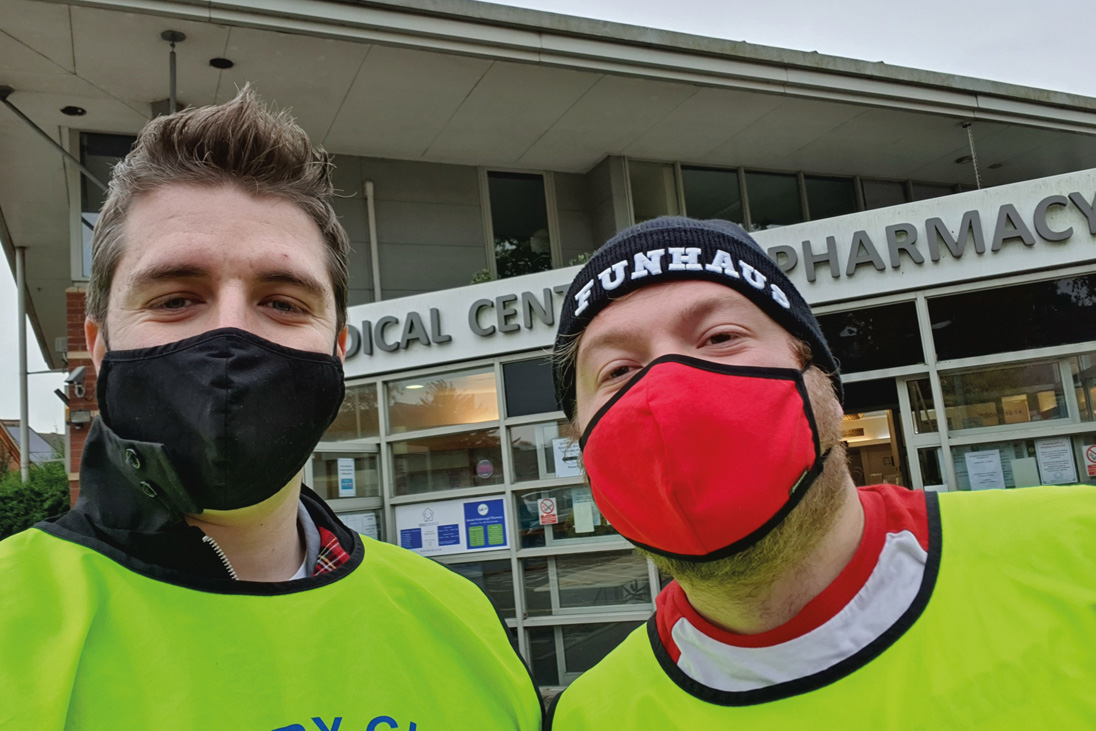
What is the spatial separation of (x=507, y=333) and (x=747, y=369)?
5627 mm

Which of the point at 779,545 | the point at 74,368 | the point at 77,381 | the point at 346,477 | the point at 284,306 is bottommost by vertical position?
the point at 779,545

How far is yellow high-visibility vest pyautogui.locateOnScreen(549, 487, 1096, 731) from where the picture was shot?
1.30 metres

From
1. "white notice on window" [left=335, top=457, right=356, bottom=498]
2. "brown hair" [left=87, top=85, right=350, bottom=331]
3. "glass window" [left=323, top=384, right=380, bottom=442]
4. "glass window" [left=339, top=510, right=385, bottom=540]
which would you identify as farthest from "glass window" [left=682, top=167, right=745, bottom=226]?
"brown hair" [left=87, top=85, right=350, bottom=331]

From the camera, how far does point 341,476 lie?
735 cm

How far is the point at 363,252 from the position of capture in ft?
32.2

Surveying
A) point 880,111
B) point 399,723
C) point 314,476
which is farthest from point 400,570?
point 880,111

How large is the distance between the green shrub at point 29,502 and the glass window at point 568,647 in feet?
22.7

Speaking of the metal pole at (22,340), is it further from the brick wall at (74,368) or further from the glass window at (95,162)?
the glass window at (95,162)

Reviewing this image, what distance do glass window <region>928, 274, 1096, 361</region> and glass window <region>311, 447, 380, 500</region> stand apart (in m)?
5.32

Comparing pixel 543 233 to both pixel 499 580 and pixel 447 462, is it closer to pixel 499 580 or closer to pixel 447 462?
pixel 447 462

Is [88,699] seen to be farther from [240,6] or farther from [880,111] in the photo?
[880,111]

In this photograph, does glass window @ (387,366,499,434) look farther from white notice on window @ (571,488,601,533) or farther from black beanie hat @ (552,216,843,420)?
black beanie hat @ (552,216,843,420)

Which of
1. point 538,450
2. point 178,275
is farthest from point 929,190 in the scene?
point 178,275

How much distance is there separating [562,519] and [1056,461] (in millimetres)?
4082
